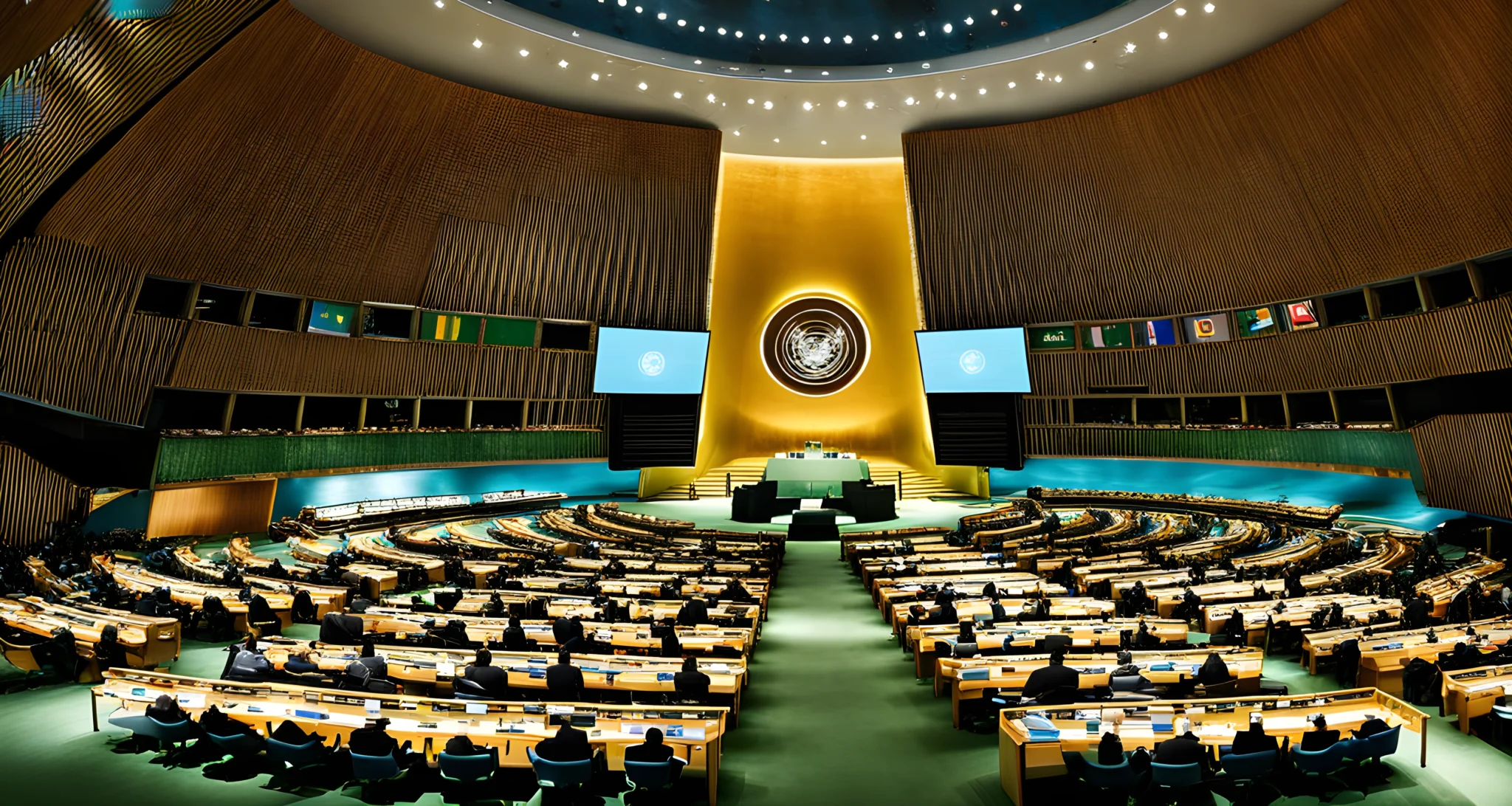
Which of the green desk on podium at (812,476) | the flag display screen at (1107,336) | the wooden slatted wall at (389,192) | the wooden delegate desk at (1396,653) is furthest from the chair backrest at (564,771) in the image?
the flag display screen at (1107,336)

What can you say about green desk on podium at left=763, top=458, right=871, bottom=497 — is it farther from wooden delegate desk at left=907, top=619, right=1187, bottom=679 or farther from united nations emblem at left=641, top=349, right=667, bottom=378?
wooden delegate desk at left=907, top=619, right=1187, bottom=679

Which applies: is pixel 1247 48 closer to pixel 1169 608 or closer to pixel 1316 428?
pixel 1316 428

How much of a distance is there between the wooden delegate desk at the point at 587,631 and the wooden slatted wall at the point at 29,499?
982 centimetres

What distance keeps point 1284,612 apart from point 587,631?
7.49 m

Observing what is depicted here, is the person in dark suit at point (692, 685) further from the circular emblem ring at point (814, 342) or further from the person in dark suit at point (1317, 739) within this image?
the circular emblem ring at point (814, 342)

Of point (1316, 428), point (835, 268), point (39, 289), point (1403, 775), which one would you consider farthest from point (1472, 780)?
point (835, 268)

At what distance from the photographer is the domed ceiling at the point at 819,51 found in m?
17.7

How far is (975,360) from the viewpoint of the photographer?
24594 millimetres

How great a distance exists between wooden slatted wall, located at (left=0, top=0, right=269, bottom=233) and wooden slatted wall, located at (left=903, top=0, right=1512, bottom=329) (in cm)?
1765

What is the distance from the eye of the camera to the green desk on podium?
22172 millimetres

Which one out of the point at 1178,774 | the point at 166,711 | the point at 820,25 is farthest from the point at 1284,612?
the point at 820,25

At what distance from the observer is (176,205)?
16078 mm

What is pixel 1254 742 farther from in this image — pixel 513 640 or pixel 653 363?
pixel 653 363

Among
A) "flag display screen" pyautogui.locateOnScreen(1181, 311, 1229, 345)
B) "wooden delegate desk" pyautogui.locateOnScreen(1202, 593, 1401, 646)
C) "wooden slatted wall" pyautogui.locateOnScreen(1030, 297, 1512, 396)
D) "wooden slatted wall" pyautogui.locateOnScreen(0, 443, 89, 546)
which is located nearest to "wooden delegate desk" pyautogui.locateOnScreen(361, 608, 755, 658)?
"wooden delegate desk" pyautogui.locateOnScreen(1202, 593, 1401, 646)
